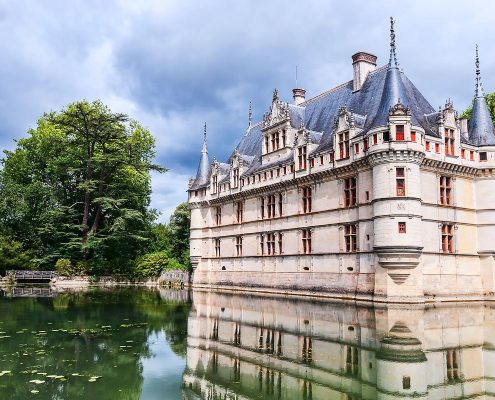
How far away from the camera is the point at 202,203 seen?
45.6m

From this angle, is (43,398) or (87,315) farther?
(87,315)

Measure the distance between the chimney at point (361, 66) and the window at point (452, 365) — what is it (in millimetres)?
24369

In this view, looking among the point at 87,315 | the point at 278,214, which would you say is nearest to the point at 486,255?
the point at 278,214

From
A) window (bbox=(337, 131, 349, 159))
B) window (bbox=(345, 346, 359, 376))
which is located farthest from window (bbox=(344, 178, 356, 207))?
window (bbox=(345, 346, 359, 376))

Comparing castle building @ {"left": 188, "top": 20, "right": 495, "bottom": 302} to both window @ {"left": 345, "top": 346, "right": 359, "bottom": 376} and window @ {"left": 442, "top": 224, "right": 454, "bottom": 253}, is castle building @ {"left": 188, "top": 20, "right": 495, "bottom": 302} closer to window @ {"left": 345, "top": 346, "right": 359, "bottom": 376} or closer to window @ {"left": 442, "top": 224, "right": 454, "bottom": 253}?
window @ {"left": 442, "top": 224, "right": 454, "bottom": 253}

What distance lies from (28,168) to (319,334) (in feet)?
149

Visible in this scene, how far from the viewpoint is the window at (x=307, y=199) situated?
33188 millimetres

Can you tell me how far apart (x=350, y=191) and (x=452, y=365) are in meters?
18.7

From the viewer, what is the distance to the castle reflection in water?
966 cm

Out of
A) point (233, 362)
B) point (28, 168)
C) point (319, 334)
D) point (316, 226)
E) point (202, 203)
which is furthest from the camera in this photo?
point (28, 168)

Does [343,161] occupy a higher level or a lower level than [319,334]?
higher

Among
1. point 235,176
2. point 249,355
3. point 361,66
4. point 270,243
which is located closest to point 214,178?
point 235,176

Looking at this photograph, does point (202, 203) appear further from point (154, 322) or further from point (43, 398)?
point (43, 398)

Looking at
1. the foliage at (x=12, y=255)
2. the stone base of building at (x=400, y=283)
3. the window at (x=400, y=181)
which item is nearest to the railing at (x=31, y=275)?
the foliage at (x=12, y=255)
